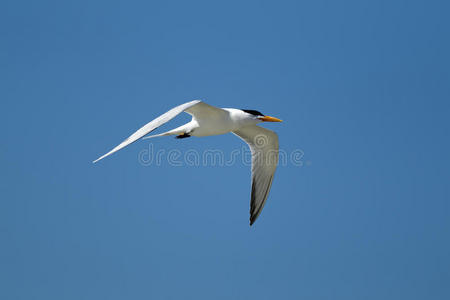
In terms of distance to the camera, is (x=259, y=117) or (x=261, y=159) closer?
(x=259, y=117)

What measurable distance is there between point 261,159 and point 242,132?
548 mm

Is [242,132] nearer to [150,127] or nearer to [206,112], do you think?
[206,112]

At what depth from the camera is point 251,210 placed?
695 centimetres

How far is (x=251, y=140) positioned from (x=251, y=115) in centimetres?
108

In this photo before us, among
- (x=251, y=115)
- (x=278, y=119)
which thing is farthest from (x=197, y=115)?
(x=278, y=119)

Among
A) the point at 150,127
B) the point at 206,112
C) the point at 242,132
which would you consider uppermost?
the point at 206,112

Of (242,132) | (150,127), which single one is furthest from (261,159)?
(150,127)

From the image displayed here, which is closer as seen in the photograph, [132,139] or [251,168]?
[132,139]

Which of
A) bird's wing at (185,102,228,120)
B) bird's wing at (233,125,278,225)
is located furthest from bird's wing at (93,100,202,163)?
bird's wing at (233,125,278,225)

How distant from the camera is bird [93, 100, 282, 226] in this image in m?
4.54

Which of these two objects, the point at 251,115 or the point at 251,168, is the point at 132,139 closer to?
the point at 251,115

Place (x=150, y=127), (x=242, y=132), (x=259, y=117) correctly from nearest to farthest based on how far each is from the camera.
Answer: (x=150, y=127), (x=259, y=117), (x=242, y=132)

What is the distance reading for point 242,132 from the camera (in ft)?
23.3

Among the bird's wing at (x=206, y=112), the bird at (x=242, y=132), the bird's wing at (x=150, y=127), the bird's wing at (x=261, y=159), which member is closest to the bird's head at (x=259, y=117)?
the bird at (x=242, y=132)
